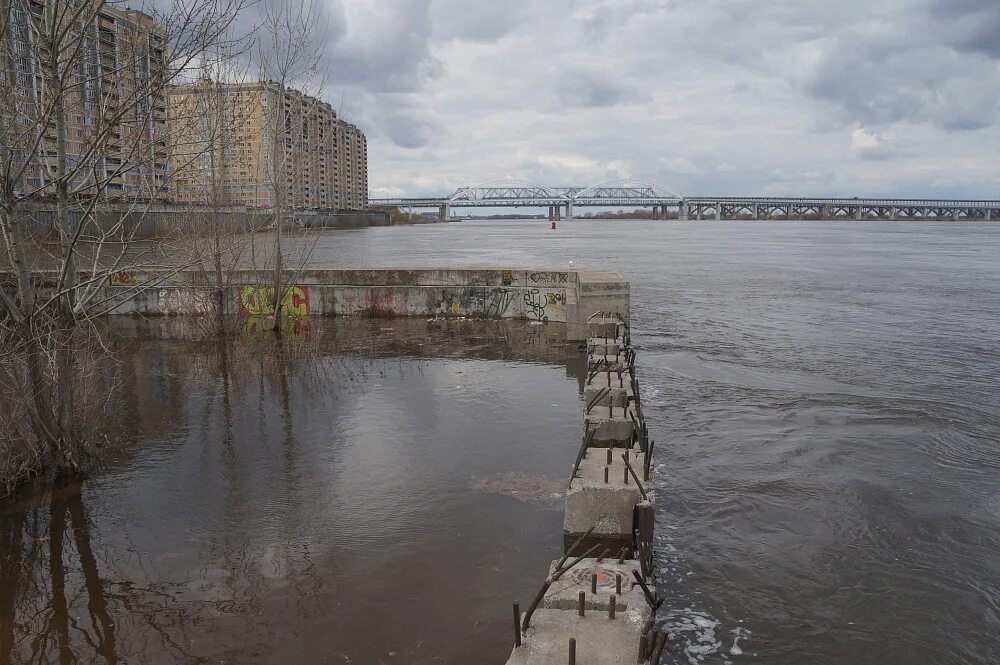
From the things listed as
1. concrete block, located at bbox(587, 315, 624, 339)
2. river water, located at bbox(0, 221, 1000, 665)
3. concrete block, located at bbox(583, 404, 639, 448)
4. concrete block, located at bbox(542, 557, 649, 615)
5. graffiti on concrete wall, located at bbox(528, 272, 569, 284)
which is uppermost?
graffiti on concrete wall, located at bbox(528, 272, 569, 284)

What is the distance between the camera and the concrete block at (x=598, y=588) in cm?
480

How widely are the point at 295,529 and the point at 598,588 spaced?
3.35m

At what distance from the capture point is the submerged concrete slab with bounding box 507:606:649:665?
13.9 ft

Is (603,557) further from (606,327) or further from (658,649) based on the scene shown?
(606,327)

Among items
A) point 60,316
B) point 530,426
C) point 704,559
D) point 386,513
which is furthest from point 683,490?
point 60,316

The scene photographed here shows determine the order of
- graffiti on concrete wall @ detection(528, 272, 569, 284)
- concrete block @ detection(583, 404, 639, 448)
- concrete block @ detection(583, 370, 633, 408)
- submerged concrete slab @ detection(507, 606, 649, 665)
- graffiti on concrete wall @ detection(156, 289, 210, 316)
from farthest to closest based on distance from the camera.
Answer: graffiti on concrete wall @ detection(156, 289, 210, 316) → graffiti on concrete wall @ detection(528, 272, 569, 284) → concrete block @ detection(583, 370, 633, 408) → concrete block @ detection(583, 404, 639, 448) → submerged concrete slab @ detection(507, 606, 649, 665)

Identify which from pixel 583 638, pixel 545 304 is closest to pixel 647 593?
pixel 583 638

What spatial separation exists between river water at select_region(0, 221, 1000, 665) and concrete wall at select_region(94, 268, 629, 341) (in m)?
3.73

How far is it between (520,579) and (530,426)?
4.28m

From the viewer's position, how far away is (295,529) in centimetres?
714

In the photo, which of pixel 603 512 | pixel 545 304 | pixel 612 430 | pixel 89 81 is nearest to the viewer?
pixel 603 512

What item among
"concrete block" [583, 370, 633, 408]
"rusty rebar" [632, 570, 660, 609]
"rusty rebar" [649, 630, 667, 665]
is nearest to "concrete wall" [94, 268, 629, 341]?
"concrete block" [583, 370, 633, 408]

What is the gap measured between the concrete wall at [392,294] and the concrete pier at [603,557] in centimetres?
759

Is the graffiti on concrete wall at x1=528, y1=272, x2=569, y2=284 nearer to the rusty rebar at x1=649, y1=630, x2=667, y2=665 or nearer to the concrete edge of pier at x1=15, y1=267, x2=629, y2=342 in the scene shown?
the concrete edge of pier at x1=15, y1=267, x2=629, y2=342
